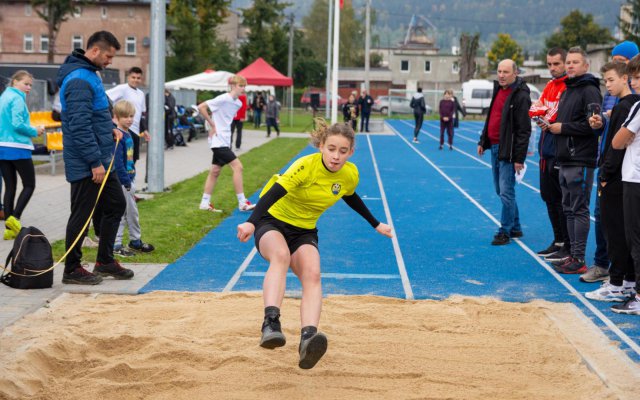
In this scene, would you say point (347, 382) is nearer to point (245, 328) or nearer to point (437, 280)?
point (245, 328)

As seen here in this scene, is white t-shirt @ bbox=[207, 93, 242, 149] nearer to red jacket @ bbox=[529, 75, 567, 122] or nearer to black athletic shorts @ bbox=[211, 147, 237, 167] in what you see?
black athletic shorts @ bbox=[211, 147, 237, 167]

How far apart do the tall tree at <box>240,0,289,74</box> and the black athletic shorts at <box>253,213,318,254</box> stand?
5404 cm

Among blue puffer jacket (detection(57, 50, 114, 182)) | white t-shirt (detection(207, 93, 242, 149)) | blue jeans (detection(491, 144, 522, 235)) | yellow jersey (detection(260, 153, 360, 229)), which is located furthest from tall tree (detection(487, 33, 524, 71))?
yellow jersey (detection(260, 153, 360, 229))

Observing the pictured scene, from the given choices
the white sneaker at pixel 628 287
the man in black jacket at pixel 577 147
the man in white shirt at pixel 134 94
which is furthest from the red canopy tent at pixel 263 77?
the white sneaker at pixel 628 287

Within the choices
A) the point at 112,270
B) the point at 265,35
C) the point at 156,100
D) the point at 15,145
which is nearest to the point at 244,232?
the point at 112,270

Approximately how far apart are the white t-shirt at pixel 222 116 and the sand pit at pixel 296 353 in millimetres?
5618

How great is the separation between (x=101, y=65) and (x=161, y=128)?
713cm

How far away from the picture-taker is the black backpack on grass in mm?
7188

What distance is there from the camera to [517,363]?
530 centimetres

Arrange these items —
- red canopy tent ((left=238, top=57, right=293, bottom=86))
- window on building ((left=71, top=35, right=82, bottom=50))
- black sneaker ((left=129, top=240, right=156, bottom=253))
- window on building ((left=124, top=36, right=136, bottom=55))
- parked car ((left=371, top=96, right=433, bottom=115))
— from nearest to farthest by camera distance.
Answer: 1. black sneaker ((left=129, top=240, right=156, bottom=253))
2. red canopy tent ((left=238, top=57, right=293, bottom=86))
3. parked car ((left=371, top=96, right=433, bottom=115))
4. window on building ((left=124, top=36, right=136, bottom=55))
5. window on building ((left=71, top=35, right=82, bottom=50))

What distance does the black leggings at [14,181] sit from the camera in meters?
9.84

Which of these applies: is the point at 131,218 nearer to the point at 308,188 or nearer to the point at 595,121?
the point at 308,188

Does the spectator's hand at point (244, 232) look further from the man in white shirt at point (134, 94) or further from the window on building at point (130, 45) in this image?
the window on building at point (130, 45)

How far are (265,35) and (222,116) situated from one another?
158 feet
